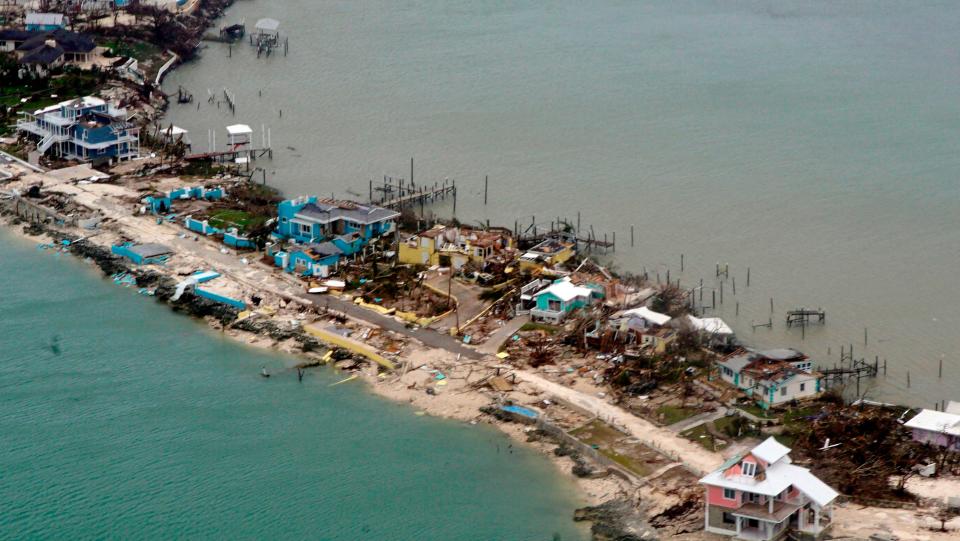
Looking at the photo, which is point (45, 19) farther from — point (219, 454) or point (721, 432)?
point (721, 432)

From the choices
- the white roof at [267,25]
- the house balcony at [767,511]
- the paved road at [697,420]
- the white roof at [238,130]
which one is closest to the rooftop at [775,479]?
the house balcony at [767,511]

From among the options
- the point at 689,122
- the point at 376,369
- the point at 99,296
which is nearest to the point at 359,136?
the point at 689,122

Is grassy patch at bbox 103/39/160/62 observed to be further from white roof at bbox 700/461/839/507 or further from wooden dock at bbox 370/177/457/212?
white roof at bbox 700/461/839/507

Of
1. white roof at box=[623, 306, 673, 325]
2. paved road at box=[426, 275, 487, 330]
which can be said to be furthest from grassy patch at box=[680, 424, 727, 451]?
paved road at box=[426, 275, 487, 330]

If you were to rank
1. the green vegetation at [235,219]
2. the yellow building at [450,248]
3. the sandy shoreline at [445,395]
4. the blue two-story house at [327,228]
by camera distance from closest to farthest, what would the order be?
the sandy shoreline at [445,395]
the yellow building at [450,248]
the blue two-story house at [327,228]
the green vegetation at [235,219]

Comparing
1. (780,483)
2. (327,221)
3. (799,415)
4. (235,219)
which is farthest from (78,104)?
(780,483)

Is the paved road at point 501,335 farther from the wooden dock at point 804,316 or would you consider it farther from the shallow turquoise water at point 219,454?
the wooden dock at point 804,316
